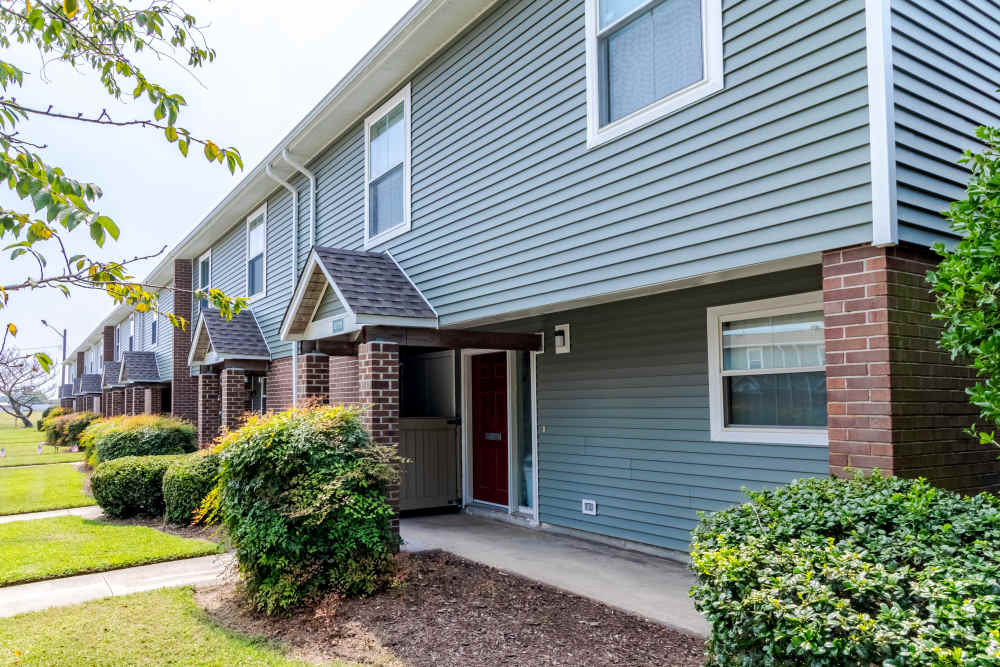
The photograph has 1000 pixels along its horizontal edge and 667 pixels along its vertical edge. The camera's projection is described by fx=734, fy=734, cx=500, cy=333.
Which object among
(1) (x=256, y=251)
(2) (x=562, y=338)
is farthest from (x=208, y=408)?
(2) (x=562, y=338)

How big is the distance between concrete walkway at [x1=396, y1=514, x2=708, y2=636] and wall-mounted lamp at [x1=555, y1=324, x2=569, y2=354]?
2.22 m

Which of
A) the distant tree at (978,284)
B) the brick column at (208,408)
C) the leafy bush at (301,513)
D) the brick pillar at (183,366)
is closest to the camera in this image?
the distant tree at (978,284)

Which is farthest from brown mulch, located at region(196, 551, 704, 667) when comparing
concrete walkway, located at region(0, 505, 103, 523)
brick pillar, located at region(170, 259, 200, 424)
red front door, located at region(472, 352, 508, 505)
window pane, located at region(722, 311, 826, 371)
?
brick pillar, located at region(170, 259, 200, 424)

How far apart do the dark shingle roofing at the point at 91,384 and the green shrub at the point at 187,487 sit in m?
30.9

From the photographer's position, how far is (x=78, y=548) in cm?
877

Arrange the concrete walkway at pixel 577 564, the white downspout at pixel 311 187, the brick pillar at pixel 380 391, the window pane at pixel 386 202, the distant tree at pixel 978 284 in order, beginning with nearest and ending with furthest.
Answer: the distant tree at pixel 978 284 → the concrete walkway at pixel 577 564 → the brick pillar at pixel 380 391 → the window pane at pixel 386 202 → the white downspout at pixel 311 187

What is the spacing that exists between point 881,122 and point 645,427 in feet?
13.9

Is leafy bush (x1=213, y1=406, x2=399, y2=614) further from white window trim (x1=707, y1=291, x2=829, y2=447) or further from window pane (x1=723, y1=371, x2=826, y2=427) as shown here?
window pane (x1=723, y1=371, x2=826, y2=427)

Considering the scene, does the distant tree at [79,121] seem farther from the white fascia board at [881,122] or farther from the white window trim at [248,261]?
the white window trim at [248,261]

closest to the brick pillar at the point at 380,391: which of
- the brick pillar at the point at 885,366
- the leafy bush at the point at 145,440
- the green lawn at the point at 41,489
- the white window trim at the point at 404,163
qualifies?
the white window trim at the point at 404,163

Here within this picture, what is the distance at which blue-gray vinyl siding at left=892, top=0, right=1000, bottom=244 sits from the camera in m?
4.32

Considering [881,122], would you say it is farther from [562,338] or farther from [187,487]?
[187,487]

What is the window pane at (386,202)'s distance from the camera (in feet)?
31.3

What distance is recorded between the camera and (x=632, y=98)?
5938 mm
